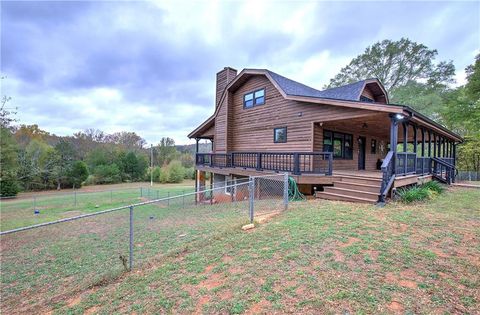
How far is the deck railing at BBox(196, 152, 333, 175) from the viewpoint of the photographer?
8.67m

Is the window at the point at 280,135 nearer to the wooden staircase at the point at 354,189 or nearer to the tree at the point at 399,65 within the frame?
the wooden staircase at the point at 354,189

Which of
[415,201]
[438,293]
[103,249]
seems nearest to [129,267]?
[103,249]

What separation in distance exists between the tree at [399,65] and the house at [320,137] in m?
11.0

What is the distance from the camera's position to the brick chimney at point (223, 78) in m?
15.9

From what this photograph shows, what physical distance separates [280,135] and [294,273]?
9167 mm

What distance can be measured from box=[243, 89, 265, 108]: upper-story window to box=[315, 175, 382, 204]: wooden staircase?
6.50 m

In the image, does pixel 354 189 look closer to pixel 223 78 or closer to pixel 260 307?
pixel 260 307

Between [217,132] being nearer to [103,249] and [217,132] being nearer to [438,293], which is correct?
[103,249]

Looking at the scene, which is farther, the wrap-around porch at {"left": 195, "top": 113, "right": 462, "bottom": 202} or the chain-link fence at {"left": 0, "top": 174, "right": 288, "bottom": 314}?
the wrap-around porch at {"left": 195, "top": 113, "right": 462, "bottom": 202}

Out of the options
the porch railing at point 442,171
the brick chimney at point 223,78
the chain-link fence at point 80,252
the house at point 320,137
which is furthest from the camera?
the brick chimney at point 223,78

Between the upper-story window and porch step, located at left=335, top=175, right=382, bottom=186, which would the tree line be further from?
porch step, located at left=335, top=175, right=382, bottom=186

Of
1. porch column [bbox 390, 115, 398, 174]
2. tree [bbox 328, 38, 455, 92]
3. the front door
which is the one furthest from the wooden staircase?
tree [bbox 328, 38, 455, 92]

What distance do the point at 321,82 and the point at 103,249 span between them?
31.8 meters

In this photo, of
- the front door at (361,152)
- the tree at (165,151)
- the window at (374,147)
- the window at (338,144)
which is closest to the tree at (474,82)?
the window at (374,147)
